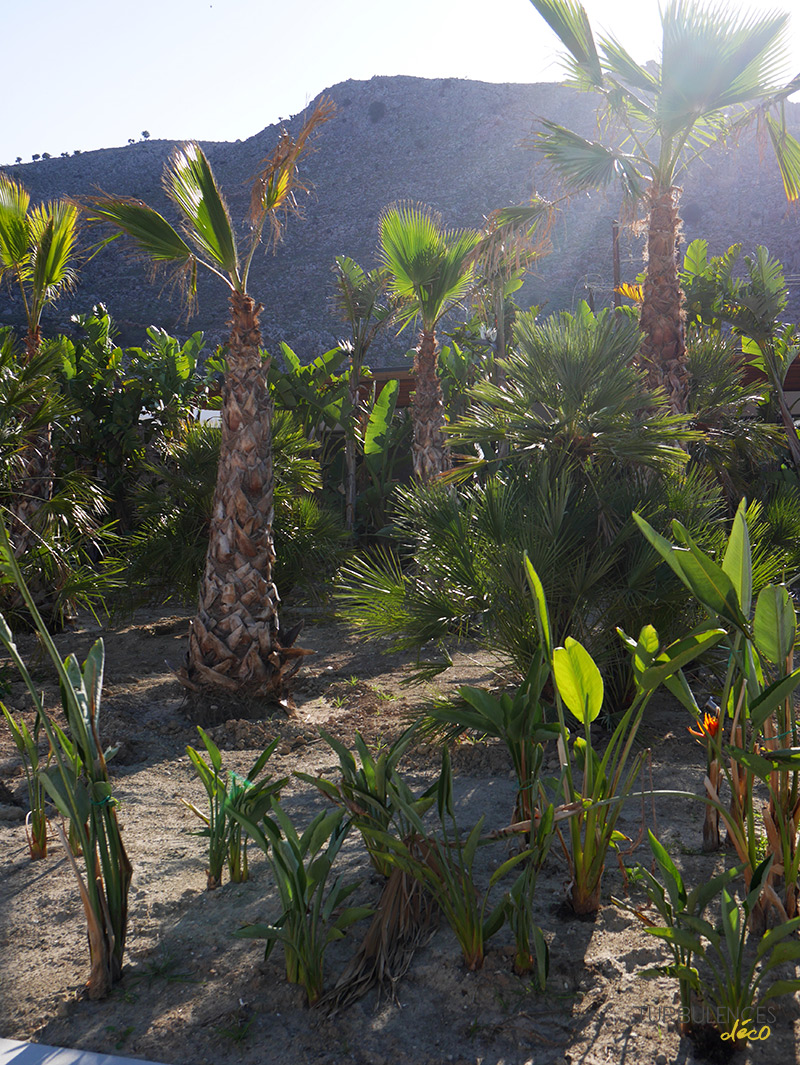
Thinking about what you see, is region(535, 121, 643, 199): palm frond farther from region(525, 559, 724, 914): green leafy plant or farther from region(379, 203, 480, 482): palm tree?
region(525, 559, 724, 914): green leafy plant

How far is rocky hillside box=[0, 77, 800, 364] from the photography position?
48.2m

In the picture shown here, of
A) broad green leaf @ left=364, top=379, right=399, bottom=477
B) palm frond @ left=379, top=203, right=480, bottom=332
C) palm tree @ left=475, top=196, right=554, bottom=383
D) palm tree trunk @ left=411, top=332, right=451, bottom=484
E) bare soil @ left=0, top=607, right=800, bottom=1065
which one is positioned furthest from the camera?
broad green leaf @ left=364, top=379, right=399, bottom=477

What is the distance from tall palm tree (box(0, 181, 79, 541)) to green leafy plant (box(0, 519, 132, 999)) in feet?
15.3

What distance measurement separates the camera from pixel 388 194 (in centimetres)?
6462

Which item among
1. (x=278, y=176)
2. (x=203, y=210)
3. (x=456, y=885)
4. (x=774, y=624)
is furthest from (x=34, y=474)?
(x=774, y=624)

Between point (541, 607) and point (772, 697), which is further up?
point (541, 607)

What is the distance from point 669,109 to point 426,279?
2.95 metres

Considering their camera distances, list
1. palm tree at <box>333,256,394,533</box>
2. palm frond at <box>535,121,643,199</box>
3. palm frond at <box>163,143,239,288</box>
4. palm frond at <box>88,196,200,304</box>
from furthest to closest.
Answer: palm tree at <box>333,256,394,533</box>
palm frond at <box>535,121,643,199</box>
palm frond at <box>88,196,200,304</box>
palm frond at <box>163,143,239,288</box>

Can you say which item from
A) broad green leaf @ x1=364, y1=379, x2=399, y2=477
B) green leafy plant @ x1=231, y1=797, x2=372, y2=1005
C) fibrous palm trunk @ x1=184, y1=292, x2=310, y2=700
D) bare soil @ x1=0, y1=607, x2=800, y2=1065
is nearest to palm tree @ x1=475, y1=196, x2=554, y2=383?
broad green leaf @ x1=364, y1=379, x2=399, y2=477

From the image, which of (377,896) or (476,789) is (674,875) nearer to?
(377,896)

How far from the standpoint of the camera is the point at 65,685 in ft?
6.04

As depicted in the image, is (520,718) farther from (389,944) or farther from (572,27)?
(572,27)

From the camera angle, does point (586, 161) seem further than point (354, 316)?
No

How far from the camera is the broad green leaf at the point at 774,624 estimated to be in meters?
1.78
